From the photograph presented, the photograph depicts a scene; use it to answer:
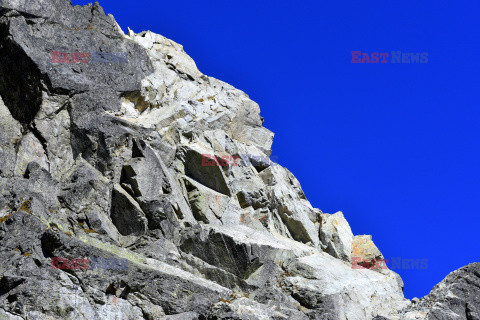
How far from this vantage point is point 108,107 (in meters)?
40.2

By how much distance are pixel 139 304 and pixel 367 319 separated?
1339cm
